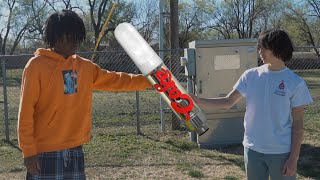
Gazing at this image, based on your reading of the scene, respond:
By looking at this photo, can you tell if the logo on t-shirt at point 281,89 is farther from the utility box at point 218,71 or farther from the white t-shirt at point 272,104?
the utility box at point 218,71

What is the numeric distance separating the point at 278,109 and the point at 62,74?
55.1 inches

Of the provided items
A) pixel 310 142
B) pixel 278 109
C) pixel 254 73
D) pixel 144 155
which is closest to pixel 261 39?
pixel 254 73

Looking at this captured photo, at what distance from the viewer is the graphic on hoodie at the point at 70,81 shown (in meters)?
2.80

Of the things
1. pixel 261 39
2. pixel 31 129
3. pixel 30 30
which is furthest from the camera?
pixel 30 30

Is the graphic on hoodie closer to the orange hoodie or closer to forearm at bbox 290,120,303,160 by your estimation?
the orange hoodie

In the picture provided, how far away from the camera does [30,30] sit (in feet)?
175

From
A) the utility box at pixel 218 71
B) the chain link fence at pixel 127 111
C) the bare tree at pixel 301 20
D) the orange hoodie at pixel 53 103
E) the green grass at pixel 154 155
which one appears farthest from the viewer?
the bare tree at pixel 301 20

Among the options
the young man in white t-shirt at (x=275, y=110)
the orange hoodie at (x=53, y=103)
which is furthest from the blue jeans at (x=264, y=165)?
the orange hoodie at (x=53, y=103)

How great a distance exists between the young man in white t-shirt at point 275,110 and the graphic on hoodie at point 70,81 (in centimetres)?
115

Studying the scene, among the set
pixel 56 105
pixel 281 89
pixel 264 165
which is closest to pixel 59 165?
pixel 56 105

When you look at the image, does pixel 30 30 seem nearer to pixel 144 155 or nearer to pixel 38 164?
pixel 144 155

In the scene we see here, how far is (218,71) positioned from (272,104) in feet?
13.9

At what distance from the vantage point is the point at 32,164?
271 cm

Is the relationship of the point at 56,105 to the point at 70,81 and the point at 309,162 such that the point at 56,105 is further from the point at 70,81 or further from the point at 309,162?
the point at 309,162
